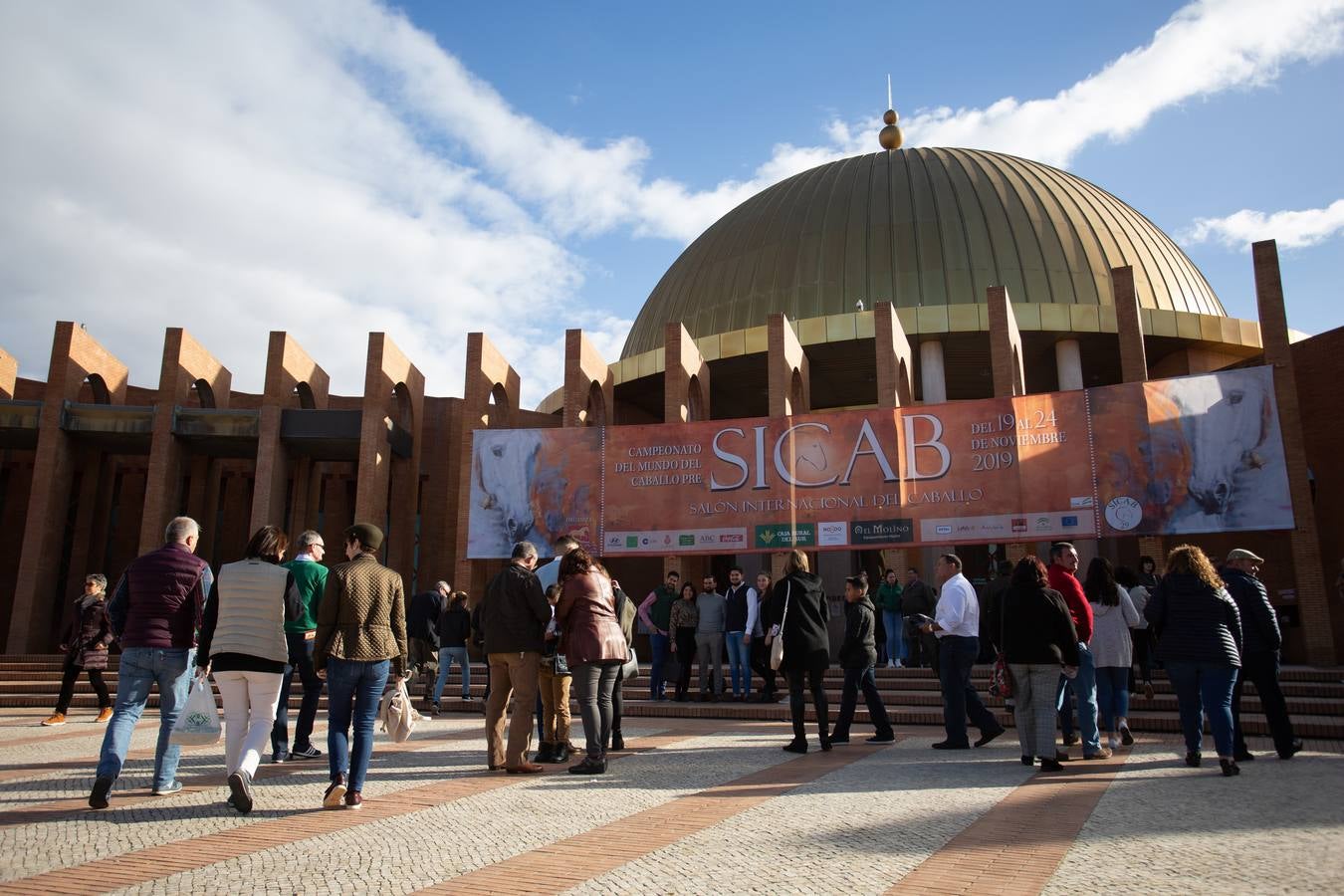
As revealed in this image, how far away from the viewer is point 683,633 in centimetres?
1142

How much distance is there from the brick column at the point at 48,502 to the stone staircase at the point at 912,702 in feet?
14.8

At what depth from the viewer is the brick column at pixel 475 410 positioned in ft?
62.8

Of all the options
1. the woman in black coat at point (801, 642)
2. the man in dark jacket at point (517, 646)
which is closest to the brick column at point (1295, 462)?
the woman in black coat at point (801, 642)

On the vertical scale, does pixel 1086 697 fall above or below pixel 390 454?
below

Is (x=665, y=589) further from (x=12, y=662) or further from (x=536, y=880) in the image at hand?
(x=12, y=662)

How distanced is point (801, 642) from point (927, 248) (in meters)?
17.6

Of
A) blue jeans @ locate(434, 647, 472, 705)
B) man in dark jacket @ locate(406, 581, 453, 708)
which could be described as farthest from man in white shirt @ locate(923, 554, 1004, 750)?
man in dark jacket @ locate(406, 581, 453, 708)

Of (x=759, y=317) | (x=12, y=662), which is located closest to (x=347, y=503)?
(x=12, y=662)

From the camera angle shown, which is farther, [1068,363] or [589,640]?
[1068,363]

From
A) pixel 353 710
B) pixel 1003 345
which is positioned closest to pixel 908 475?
pixel 1003 345

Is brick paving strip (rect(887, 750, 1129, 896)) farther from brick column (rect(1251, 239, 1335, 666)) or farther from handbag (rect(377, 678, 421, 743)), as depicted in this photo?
brick column (rect(1251, 239, 1335, 666))

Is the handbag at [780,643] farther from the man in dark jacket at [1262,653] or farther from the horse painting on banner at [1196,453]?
the horse painting on banner at [1196,453]

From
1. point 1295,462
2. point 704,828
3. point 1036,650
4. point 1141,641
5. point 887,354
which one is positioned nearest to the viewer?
point 704,828

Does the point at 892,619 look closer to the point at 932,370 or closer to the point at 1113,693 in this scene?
the point at 1113,693
